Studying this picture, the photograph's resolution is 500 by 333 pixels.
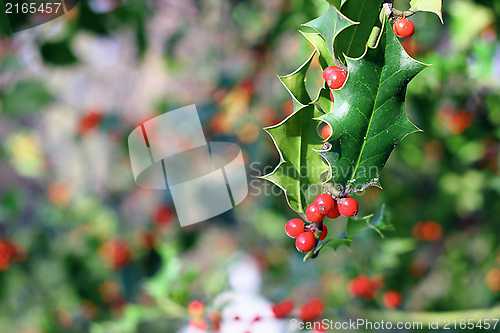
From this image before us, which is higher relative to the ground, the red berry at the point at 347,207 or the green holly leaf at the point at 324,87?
the green holly leaf at the point at 324,87

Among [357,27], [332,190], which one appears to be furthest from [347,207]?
[357,27]

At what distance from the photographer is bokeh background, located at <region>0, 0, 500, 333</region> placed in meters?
1.65

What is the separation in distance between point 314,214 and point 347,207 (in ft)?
0.15

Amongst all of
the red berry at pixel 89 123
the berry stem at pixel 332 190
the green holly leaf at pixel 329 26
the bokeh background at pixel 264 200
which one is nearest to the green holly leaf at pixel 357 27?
the green holly leaf at pixel 329 26

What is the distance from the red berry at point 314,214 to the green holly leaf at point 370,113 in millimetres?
53

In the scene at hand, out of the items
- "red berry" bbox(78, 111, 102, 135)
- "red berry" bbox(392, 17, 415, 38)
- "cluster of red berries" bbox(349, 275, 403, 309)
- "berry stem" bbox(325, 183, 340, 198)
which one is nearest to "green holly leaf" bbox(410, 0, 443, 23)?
"red berry" bbox(392, 17, 415, 38)

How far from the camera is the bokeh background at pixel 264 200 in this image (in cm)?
165

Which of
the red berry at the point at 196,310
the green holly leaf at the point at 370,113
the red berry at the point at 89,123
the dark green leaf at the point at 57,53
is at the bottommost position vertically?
the red berry at the point at 196,310

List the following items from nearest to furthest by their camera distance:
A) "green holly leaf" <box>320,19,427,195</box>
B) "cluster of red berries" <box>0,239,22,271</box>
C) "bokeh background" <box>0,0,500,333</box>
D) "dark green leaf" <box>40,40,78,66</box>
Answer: "green holly leaf" <box>320,19,427,195</box> < "dark green leaf" <box>40,40,78,66</box> < "bokeh background" <box>0,0,500,333</box> < "cluster of red berries" <box>0,239,22,271</box>

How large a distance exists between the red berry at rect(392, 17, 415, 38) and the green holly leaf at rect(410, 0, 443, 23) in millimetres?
21

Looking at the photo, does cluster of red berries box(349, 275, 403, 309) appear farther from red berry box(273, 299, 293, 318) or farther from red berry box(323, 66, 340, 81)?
red berry box(323, 66, 340, 81)

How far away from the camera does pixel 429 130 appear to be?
191cm

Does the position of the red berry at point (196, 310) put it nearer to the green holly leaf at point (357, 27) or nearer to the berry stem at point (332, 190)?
the berry stem at point (332, 190)

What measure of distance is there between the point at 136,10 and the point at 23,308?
9.73 ft
